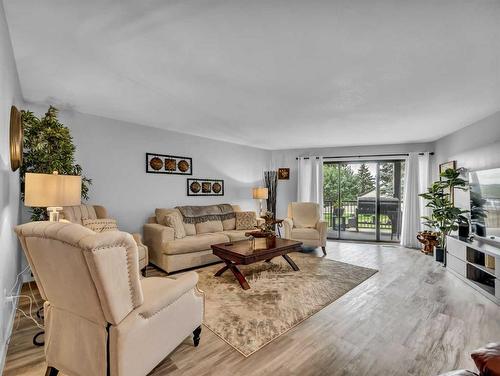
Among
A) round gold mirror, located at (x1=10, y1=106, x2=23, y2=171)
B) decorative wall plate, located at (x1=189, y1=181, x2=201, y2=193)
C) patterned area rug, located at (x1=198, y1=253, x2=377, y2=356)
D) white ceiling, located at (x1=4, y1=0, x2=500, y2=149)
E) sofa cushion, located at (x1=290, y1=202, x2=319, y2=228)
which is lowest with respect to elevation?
patterned area rug, located at (x1=198, y1=253, x2=377, y2=356)

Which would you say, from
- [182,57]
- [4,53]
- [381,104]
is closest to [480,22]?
[381,104]

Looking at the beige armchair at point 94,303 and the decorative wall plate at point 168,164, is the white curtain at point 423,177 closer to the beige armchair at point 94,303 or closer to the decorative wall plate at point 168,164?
the decorative wall plate at point 168,164

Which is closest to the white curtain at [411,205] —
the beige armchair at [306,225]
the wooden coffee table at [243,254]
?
the beige armchair at [306,225]

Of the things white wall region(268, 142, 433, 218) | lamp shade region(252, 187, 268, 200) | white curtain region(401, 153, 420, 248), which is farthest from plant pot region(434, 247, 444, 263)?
lamp shade region(252, 187, 268, 200)

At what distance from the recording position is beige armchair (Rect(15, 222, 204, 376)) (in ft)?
4.07

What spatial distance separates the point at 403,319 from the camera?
2.38 meters

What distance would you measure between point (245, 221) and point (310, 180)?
2.35 metres

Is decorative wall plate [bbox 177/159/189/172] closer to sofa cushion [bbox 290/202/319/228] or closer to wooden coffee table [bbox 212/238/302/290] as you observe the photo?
wooden coffee table [bbox 212/238/302/290]

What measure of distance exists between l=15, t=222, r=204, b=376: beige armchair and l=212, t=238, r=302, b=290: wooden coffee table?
1570 mm

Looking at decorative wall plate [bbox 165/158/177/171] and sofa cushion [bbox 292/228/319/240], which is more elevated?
decorative wall plate [bbox 165/158/177/171]

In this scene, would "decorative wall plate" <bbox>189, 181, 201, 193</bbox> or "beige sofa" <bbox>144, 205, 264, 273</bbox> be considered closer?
"beige sofa" <bbox>144, 205, 264, 273</bbox>

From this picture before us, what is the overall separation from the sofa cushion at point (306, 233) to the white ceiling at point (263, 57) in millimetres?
2208

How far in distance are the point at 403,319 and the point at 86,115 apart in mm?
4787

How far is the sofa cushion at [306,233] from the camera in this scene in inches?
191
